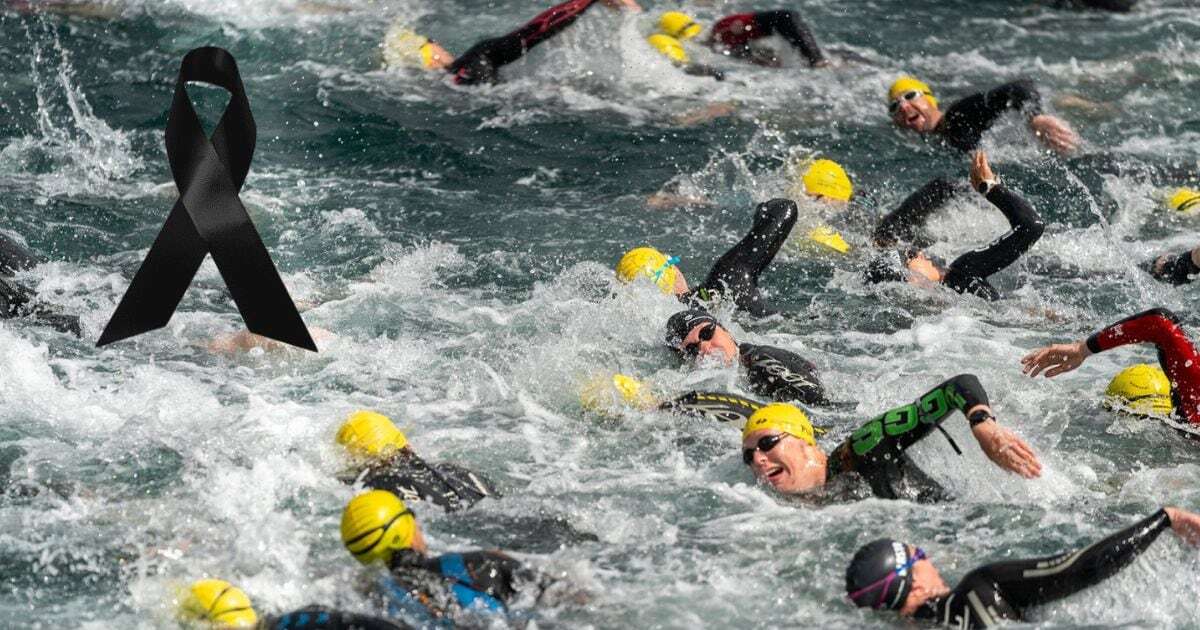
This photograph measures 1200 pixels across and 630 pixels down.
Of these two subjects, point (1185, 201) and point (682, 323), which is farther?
point (1185, 201)

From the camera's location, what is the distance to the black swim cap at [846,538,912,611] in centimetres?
539

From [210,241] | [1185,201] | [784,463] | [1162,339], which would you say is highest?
[210,241]

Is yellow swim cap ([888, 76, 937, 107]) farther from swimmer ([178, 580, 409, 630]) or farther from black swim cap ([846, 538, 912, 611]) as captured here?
swimmer ([178, 580, 409, 630])

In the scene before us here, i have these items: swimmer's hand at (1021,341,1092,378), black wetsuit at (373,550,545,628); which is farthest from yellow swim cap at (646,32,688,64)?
black wetsuit at (373,550,545,628)

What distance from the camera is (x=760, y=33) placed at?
1276cm

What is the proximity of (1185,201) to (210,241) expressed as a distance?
275 inches

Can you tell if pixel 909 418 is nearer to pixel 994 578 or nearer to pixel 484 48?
pixel 994 578

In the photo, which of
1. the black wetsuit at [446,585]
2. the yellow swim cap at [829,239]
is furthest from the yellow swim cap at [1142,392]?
the black wetsuit at [446,585]

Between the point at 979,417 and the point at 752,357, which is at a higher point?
the point at 979,417

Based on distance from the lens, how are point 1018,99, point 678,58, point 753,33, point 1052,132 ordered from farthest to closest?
point 753,33
point 678,58
point 1018,99
point 1052,132

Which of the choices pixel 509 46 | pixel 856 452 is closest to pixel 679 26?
pixel 509 46

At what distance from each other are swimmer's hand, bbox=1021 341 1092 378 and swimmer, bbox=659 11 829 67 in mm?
6260

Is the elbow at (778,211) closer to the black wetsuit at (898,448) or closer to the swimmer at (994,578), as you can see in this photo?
the black wetsuit at (898,448)

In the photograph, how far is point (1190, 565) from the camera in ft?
18.6
